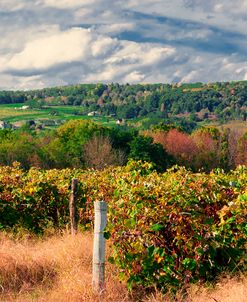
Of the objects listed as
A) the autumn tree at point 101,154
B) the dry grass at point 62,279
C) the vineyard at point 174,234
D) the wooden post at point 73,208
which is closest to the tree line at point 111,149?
the autumn tree at point 101,154

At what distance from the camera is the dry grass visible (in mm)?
7944

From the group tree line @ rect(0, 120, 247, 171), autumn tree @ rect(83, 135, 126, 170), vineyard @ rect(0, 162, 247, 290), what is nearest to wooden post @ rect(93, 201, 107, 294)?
vineyard @ rect(0, 162, 247, 290)

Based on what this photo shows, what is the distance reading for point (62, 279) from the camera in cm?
897

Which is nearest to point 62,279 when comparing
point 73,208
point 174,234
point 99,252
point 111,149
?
point 99,252

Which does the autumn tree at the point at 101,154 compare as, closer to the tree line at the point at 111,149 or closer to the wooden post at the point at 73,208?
the tree line at the point at 111,149

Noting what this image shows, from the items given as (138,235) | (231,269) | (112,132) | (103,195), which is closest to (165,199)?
(138,235)

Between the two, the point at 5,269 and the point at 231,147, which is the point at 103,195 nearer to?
the point at 5,269

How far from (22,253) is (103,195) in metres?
4.43

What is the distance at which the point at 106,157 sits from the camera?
238 ft

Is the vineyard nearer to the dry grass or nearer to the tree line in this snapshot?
the dry grass

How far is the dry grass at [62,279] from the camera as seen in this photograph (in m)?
7.94

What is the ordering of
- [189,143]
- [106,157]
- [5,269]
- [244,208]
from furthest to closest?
[189,143] → [106,157] → [5,269] → [244,208]

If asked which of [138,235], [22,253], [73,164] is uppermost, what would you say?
[138,235]

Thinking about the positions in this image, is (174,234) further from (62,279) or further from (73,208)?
(73,208)
